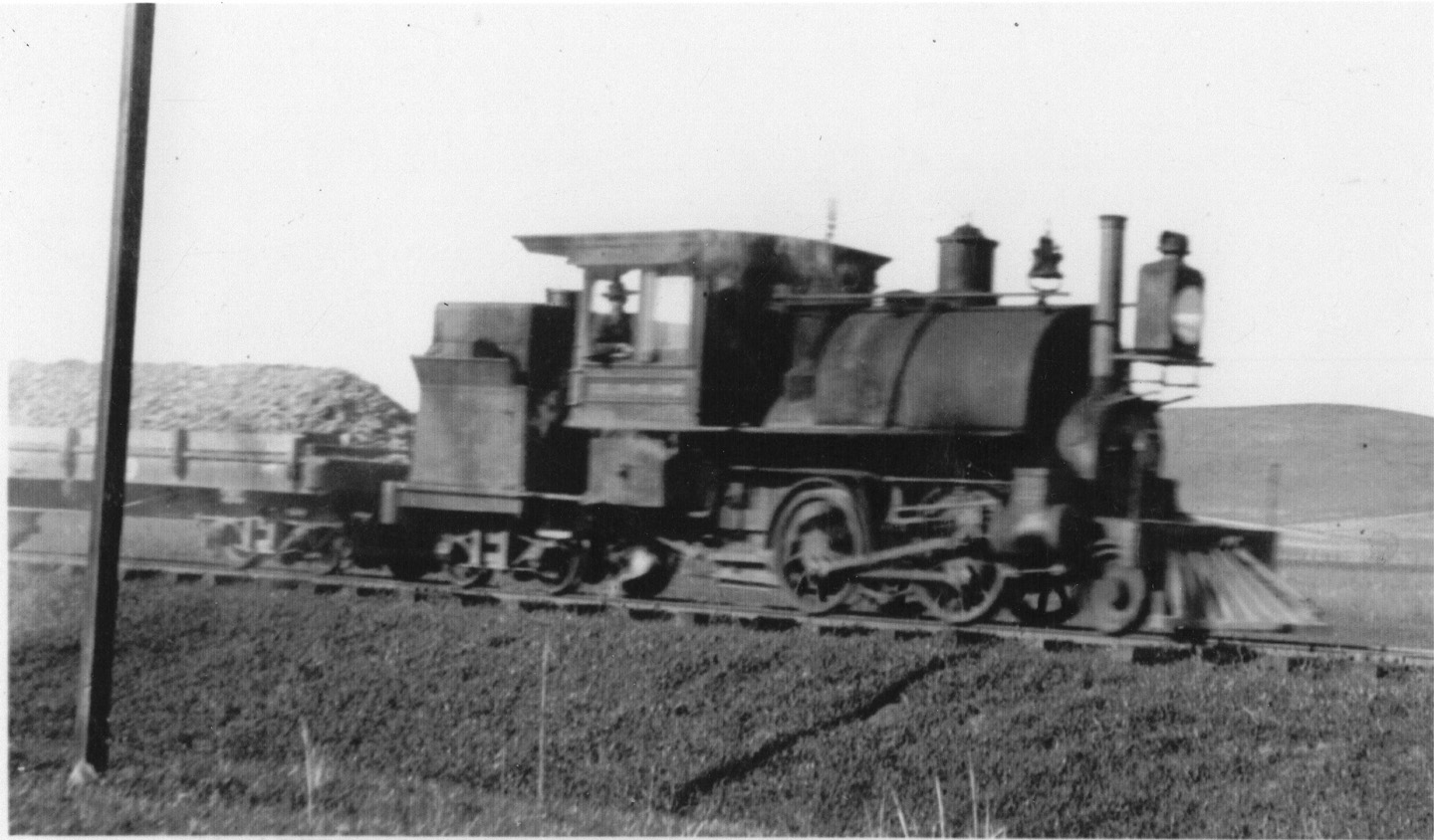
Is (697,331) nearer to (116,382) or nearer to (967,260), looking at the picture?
(967,260)

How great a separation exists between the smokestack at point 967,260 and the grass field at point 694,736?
9.18 feet

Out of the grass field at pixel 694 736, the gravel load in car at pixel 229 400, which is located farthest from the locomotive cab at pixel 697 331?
the gravel load in car at pixel 229 400

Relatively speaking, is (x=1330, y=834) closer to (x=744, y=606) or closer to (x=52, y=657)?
(x=744, y=606)

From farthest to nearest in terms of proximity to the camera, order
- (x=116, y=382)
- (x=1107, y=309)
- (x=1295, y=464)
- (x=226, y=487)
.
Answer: (x=226, y=487) → (x=1295, y=464) → (x=1107, y=309) → (x=116, y=382)

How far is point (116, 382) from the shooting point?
7215 millimetres

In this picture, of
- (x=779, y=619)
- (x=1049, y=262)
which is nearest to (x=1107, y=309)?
(x=1049, y=262)

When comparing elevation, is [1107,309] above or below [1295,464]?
above

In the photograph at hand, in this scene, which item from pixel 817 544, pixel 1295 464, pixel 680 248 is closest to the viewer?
pixel 817 544

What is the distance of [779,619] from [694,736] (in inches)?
62.6

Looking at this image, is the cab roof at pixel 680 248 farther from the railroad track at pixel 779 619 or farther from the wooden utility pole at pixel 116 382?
the wooden utility pole at pixel 116 382

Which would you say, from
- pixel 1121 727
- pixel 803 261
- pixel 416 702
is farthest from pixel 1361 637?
pixel 416 702

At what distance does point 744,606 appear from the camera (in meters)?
10.5

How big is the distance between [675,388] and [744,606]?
70.6 inches

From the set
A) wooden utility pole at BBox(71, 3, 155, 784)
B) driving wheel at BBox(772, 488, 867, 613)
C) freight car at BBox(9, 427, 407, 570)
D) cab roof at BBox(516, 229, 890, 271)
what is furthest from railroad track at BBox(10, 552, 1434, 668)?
wooden utility pole at BBox(71, 3, 155, 784)
